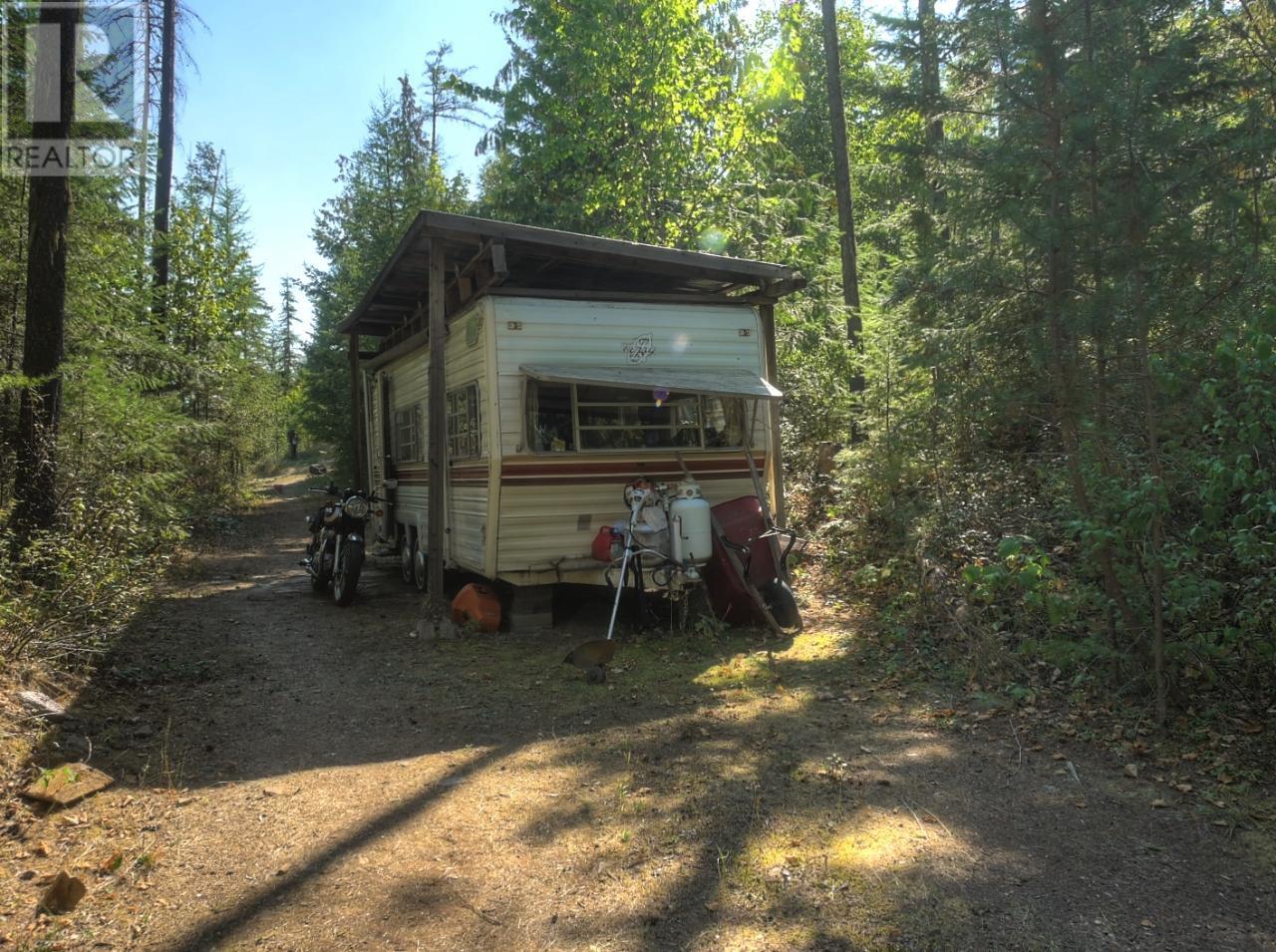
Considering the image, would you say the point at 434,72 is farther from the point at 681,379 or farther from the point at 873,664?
the point at 873,664

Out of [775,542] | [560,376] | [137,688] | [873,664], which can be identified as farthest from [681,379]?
[137,688]

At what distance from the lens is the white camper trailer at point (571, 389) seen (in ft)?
24.6

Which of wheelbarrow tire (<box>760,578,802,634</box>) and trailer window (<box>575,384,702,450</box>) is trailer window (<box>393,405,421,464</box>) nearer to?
trailer window (<box>575,384,702,450</box>)

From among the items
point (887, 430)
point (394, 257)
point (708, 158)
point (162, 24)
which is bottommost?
point (887, 430)

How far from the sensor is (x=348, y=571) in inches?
375

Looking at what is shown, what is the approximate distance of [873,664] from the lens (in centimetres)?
630

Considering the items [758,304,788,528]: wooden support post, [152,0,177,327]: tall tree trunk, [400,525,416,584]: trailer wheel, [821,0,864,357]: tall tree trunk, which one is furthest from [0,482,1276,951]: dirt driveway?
[152,0,177,327]: tall tree trunk

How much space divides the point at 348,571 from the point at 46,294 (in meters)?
3.95

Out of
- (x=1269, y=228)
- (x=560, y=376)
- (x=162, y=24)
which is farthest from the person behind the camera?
(x=162, y=24)

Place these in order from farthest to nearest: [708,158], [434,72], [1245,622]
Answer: [434,72]
[708,158]
[1245,622]

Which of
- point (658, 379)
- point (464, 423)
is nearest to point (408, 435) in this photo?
point (464, 423)

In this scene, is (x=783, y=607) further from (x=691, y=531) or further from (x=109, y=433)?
(x=109, y=433)

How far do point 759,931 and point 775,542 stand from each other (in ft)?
15.7

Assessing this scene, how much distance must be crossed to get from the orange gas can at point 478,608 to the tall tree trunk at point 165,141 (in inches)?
437
